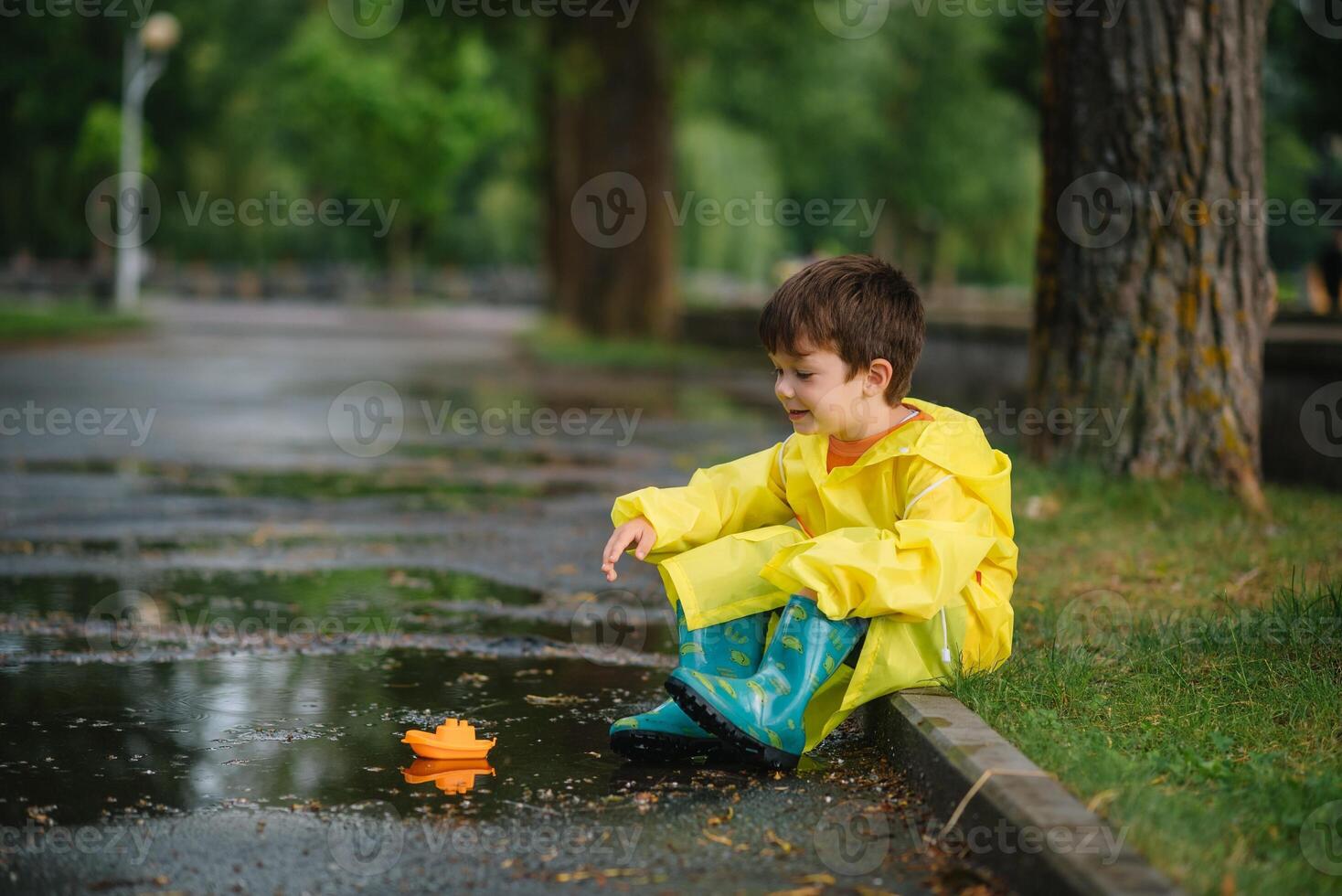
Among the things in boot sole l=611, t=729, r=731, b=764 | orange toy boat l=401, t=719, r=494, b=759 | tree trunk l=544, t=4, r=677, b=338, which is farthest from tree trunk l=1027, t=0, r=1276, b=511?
tree trunk l=544, t=4, r=677, b=338

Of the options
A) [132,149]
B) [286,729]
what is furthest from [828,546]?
[132,149]

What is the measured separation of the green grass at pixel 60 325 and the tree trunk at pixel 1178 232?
73.2 ft

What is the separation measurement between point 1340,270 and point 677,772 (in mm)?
18401

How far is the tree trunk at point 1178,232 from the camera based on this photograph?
7.72 meters

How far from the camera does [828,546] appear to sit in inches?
152

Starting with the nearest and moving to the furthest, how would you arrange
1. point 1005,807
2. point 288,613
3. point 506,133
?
1. point 1005,807
2. point 288,613
3. point 506,133

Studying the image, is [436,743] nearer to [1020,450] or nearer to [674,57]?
[1020,450]

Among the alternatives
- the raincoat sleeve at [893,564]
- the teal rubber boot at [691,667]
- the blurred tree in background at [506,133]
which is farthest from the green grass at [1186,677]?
the blurred tree in background at [506,133]

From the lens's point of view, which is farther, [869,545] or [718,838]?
[869,545]

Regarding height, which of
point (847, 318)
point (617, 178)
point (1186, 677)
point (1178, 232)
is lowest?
point (1186, 677)

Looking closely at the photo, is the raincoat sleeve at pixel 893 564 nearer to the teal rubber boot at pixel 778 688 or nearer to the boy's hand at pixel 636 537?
the teal rubber boot at pixel 778 688

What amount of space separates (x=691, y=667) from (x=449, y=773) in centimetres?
63

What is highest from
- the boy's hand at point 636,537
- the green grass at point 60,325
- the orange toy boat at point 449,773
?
the boy's hand at point 636,537

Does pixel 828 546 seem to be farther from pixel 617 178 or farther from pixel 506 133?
pixel 506 133
